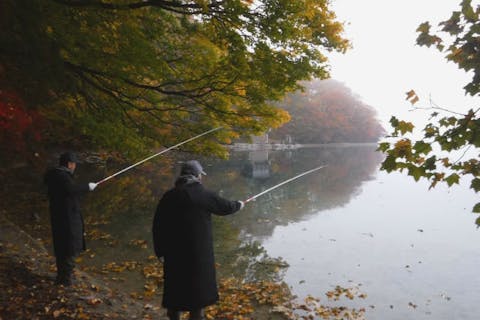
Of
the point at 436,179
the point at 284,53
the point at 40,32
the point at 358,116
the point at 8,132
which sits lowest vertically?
the point at 436,179

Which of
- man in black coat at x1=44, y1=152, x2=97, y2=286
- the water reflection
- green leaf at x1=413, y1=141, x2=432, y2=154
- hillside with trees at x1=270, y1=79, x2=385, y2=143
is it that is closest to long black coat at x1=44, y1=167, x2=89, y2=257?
man in black coat at x1=44, y1=152, x2=97, y2=286

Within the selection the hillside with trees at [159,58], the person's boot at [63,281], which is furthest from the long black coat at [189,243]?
the hillside with trees at [159,58]

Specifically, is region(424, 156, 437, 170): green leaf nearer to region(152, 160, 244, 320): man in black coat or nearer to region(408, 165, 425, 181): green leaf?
region(408, 165, 425, 181): green leaf

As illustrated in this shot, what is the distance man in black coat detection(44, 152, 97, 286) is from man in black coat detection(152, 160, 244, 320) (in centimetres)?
200

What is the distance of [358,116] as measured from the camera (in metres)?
78.1

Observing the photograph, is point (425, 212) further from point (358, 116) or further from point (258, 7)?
point (358, 116)

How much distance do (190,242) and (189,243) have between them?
16 millimetres

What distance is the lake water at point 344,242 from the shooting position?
→ 7.54m

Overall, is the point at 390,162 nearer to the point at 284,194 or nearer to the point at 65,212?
the point at 65,212

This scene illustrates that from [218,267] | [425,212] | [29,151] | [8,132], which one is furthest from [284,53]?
[29,151]

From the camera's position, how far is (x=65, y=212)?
536 cm

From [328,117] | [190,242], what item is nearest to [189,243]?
[190,242]

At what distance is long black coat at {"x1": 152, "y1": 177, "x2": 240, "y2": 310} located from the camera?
3.82 meters

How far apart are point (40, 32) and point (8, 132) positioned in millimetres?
15739
